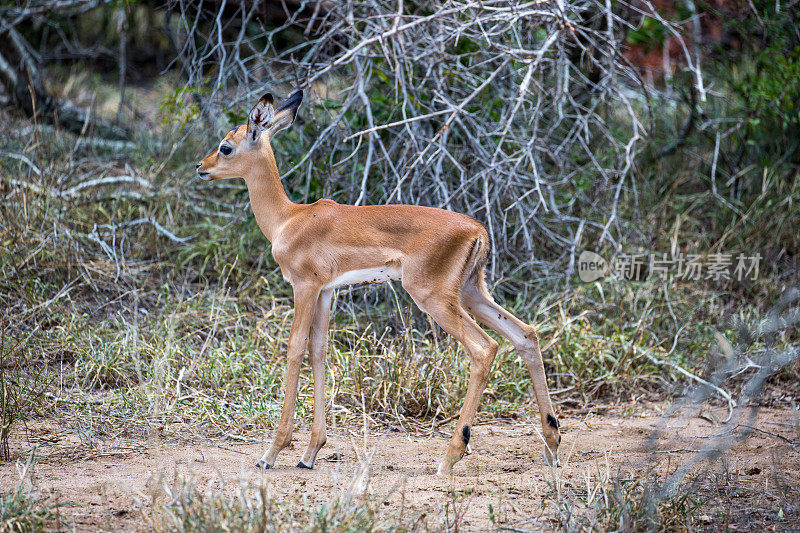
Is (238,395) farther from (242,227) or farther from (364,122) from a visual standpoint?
(364,122)

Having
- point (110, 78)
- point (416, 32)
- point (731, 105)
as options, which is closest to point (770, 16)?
point (731, 105)

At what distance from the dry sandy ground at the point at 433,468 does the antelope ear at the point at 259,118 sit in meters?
1.63

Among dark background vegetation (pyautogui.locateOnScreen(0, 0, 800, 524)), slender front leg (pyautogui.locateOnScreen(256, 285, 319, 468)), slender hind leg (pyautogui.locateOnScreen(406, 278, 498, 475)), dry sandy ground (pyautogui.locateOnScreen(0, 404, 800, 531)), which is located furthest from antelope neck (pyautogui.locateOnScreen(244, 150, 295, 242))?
dry sandy ground (pyautogui.locateOnScreen(0, 404, 800, 531))

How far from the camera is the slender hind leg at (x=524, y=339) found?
4121 mm

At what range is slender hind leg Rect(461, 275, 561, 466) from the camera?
162 inches

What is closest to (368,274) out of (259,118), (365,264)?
(365,264)

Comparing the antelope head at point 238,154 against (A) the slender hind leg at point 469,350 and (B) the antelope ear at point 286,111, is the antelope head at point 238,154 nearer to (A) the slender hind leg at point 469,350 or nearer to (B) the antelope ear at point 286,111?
(B) the antelope ear at point 286,111

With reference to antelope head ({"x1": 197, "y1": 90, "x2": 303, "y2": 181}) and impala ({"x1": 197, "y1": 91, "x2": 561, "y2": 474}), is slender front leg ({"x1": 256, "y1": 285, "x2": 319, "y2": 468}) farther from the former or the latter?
antelope head ({"x1": 197, "y1": 90, "x2": 303, "y2": 181})

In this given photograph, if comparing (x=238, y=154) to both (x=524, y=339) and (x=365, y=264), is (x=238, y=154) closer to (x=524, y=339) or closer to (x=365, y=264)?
(x=365, y=264)

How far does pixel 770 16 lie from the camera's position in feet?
25.7

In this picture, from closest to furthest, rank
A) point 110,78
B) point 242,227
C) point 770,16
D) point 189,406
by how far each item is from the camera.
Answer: point 189,406, point 242,227, point 770,16, point 110,78

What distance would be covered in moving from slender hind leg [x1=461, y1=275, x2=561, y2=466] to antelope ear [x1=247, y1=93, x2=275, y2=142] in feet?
4.42

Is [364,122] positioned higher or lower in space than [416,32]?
lower

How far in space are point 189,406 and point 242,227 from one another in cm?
224
